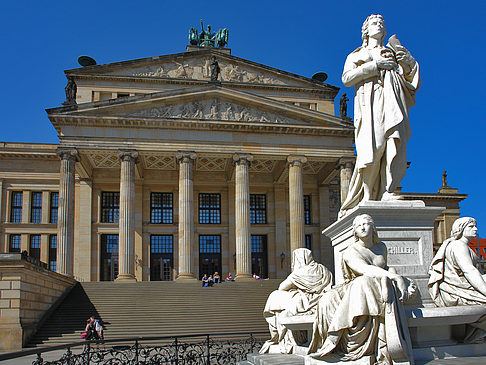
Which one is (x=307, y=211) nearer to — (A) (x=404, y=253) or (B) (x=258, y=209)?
(B) (x=258, y=209)

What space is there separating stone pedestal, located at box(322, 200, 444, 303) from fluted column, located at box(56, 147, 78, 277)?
114 feet

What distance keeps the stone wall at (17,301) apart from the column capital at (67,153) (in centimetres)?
1353

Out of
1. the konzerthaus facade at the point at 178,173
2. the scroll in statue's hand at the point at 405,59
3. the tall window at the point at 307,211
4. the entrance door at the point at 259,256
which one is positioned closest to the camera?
the scroll in statue's hand at the point at 405,59

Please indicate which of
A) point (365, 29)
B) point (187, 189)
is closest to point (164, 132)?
point (187, 189)

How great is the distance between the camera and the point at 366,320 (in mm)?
5312

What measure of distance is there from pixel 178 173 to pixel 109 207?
6.81 meters

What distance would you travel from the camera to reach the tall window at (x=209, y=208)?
4938 centimetres

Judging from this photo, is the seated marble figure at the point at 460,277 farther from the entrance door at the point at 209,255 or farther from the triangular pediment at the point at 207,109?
the entrance door at the point at 209,255

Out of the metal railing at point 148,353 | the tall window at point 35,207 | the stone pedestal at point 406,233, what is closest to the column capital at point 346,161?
the tall window at point 35,207

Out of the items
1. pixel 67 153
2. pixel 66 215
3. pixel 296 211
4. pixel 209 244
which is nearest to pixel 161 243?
pixel 209 244

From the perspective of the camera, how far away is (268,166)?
1940 inches

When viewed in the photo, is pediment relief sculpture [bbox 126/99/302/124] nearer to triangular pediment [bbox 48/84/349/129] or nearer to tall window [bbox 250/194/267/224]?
triangular pediment [bbox 48/84/349/129]

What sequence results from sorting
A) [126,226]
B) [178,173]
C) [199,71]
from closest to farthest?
[126,226] < [178,173] < [199,71]

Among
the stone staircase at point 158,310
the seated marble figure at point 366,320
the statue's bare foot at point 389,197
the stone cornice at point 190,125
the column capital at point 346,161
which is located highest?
the stone cornice at point 190,125
